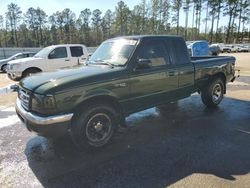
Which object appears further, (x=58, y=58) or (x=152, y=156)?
(x=58, y=58)

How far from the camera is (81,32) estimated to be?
247 feet

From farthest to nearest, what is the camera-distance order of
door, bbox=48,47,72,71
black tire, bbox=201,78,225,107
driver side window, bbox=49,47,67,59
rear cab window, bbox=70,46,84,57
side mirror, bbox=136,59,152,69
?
rear cab window, bbox=70,46,84,57 < driver side window, bbox=49,47,67,59 < door, bbox=48,47,72,71 < black tire, bbox=201,78,225,107 < side mirror, bbox=136,59,152,69

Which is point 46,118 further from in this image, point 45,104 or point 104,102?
point 104,102

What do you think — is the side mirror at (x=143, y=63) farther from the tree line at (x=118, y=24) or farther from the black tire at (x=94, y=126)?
the tree line at (x=118, y=24)

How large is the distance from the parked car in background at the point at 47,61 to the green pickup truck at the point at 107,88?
20.3 ft

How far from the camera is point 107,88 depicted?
156 inches

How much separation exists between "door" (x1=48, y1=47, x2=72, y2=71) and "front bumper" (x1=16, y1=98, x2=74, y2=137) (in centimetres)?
838

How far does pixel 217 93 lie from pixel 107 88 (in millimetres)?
4166

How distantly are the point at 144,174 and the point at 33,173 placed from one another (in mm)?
1695

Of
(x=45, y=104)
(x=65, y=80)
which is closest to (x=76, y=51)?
(x=65, y=80)

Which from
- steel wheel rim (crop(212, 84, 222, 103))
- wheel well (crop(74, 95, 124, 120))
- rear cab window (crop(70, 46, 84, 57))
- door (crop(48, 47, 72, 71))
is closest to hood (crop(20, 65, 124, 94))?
wheel well (crop(74, 95, 124, 120))

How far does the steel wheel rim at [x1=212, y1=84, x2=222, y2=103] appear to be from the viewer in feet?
21.6

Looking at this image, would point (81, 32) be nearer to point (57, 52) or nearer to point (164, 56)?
point (57, 52)

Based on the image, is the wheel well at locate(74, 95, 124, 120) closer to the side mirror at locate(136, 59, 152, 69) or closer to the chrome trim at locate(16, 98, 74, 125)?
the chrome trim at locate(16, 98, 74, 125)
